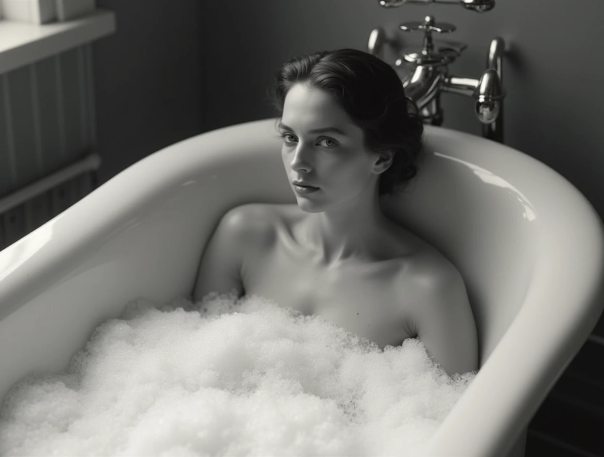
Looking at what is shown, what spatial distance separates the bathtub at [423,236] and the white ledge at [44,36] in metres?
0.32

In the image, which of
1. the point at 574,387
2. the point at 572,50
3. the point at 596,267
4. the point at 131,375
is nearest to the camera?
the point at 596,267

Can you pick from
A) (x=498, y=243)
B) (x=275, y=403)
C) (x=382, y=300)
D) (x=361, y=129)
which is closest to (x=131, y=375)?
(x=275, y=403)

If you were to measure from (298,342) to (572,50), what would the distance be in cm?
76

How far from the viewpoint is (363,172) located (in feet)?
4.92

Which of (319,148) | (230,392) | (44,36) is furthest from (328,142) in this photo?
(44,36)

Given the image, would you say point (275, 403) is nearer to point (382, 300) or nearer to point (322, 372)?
point (322, 372)

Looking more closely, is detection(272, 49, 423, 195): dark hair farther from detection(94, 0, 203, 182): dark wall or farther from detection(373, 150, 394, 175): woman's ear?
detection(94, 0, 203, 182): dark wall

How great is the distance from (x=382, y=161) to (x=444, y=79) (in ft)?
1.02

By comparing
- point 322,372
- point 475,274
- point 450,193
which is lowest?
point 322,372

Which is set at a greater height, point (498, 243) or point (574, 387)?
point (498, 243)

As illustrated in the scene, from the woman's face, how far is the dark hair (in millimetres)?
15

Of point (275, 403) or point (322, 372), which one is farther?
point (322, 372)

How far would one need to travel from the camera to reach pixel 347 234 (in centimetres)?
158

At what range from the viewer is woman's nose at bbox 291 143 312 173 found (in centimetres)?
145
